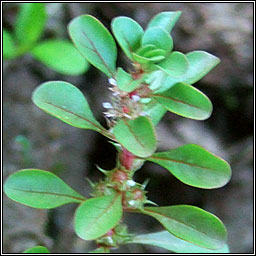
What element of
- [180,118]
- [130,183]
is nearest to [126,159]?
[130,183]

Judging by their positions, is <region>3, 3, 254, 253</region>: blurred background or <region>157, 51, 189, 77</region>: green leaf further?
<region>3, 3, 254, 253</region>: blurred background

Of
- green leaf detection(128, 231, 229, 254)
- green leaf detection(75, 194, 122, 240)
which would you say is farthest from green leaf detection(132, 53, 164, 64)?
green leaf detection(128, 231, 229, 254)

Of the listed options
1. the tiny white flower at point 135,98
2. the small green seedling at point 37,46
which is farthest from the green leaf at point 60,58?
the tiny white flower at point 135,98

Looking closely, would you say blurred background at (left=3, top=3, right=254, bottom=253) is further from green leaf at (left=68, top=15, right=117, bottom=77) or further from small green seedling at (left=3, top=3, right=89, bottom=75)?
green leaf at (left=68, top=15, right=117, bottom=77)

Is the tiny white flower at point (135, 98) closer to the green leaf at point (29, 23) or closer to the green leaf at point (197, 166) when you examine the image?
the green leaf at point (197, 166)

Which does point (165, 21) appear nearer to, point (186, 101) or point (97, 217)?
point (186, 101)
